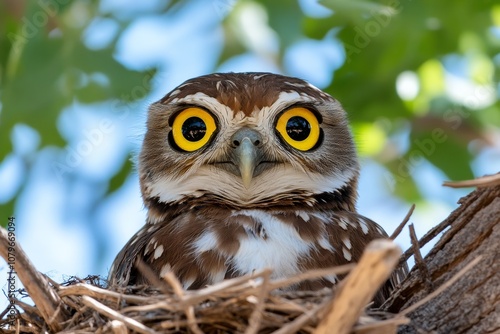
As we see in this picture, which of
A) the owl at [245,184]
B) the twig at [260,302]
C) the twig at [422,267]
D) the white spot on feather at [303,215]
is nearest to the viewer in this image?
the twig at [260,302]

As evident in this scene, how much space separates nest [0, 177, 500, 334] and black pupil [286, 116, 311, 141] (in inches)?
36.9

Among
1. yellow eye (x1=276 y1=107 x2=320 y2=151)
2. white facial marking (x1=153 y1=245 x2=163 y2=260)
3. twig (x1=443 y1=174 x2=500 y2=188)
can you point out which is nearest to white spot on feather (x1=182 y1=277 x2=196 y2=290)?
white facial marking (x1=153 y1=245 x2=163 y2=260)

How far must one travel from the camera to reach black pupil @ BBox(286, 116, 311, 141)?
3580 mm

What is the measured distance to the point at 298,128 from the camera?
143 inches

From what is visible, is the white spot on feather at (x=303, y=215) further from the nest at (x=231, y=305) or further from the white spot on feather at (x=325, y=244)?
the nest at (x=231, y=305)

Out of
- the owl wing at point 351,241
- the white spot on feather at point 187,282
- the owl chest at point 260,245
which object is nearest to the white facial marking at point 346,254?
the owl wing at point 351,241

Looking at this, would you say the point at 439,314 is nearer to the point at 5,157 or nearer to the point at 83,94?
the point at 83,94

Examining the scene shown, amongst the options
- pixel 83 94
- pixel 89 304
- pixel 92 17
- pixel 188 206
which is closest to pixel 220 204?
pixel 188 206

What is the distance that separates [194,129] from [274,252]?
861 mm

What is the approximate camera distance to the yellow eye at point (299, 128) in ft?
11.7

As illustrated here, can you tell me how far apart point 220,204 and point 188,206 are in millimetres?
162

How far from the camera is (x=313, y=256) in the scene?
3.04m

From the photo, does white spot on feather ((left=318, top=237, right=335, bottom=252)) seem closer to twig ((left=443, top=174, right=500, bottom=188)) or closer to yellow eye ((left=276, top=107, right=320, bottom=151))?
yellow eye ((left=276, top=107, right=320, bottom=151))

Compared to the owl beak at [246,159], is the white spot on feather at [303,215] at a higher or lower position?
lower
